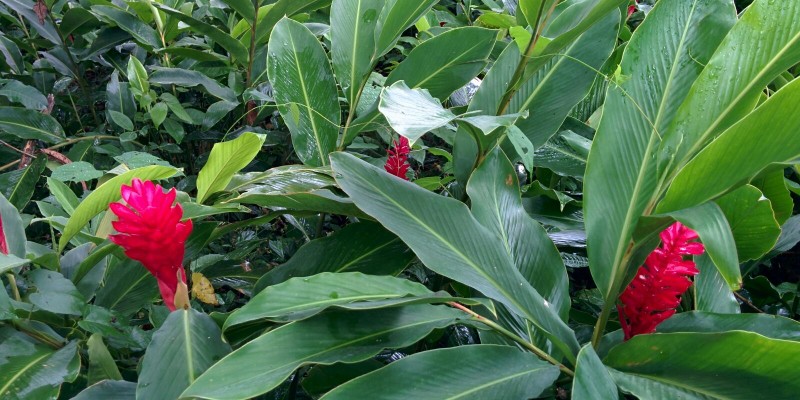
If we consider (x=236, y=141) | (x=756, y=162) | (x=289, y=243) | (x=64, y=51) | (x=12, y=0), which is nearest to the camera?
(x=756, y=162)

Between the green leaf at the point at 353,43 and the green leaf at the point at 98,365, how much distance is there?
1.96ft

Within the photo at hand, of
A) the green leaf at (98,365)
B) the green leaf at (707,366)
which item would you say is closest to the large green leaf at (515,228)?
the green leaf at (707,366)

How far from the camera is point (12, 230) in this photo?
3.34 ft

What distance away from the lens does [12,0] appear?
187 cm

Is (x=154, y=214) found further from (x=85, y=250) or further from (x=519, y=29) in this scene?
(x=519, y=29)

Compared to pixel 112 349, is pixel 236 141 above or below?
above

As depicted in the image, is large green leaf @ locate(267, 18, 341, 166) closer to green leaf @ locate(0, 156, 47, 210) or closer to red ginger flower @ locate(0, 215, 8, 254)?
red ginger flower @ locate(0, 215, 8, 254)

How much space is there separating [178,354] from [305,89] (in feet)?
2.01

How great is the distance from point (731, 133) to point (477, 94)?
0.47 meters

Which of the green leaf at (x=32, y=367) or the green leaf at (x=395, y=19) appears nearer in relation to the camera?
the green leaf at (x=32, y=367)

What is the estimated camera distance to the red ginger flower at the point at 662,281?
845 mm

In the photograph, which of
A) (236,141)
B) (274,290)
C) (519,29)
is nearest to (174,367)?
(274,290)

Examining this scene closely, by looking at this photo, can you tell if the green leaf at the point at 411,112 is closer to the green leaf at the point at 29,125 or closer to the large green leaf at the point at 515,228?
the large green leaf at the point at 515,228

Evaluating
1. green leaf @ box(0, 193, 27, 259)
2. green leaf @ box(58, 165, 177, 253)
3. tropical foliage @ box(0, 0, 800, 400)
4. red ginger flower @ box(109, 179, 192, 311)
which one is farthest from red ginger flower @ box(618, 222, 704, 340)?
green leaf @ box(0, 193, 27, 259)
